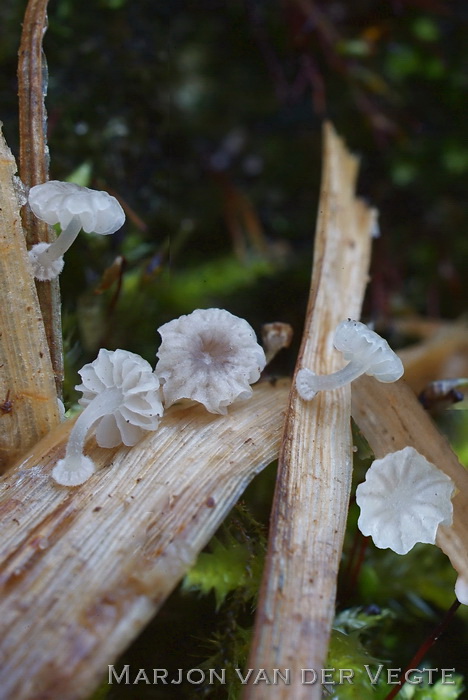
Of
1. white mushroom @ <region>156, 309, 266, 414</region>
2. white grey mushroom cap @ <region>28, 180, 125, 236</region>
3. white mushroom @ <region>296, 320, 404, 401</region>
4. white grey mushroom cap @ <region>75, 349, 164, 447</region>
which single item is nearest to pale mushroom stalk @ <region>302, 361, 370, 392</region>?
white mushroom @ <region>296, 320, 404, 401</region>

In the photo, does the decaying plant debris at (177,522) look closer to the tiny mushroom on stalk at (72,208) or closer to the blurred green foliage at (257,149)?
the tiny mushroom on stalk at (72,208)

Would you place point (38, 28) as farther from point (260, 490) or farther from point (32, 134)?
point (260, 490)

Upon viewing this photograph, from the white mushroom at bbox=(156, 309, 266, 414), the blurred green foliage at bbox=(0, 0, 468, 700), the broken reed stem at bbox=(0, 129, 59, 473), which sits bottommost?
the broken reed stem at bbox=(0, 129, 59, 473)

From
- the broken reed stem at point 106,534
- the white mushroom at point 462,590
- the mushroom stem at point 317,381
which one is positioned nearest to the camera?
the broken reed stem at point 106,534

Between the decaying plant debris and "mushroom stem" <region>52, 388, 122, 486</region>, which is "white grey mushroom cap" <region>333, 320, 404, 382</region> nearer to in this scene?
the decaying plant debris

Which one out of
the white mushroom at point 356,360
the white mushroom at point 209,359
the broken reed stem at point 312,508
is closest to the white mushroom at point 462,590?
the broken reed stem at point 312,508

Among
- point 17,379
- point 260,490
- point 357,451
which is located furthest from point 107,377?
point 357,451
